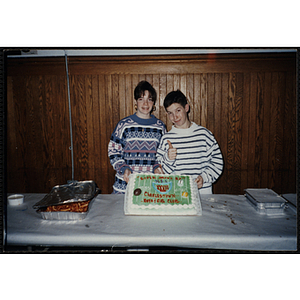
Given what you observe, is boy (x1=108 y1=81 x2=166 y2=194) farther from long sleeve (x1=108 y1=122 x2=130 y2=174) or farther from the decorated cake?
the decorated cake

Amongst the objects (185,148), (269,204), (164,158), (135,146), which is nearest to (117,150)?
(135,146)

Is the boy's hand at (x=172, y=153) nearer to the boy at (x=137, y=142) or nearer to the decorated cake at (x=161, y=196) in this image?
the boy at (x=137, y=142)

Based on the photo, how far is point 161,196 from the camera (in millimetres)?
1667

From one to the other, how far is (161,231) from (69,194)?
0.78 meters

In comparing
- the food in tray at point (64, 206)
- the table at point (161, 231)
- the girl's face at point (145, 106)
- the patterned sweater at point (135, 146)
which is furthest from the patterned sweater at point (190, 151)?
the food in tray at point (64, 206)

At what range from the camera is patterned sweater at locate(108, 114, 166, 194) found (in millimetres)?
2549

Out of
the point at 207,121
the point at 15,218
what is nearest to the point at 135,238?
the point at 15,218

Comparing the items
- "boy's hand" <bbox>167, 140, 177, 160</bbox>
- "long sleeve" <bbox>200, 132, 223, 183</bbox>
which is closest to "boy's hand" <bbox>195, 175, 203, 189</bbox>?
"long sleeve" <bbox>200, 132, 223, 183</bbox>

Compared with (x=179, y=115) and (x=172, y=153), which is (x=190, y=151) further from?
(x=179, y=115)

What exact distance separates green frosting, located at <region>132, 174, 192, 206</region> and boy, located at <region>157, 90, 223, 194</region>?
529 mm

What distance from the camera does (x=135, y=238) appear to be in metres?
1.33

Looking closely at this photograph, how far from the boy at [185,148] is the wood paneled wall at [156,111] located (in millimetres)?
755

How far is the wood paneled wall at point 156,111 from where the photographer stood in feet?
10.6

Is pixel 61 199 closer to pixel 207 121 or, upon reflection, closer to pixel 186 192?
pixel 186 192
